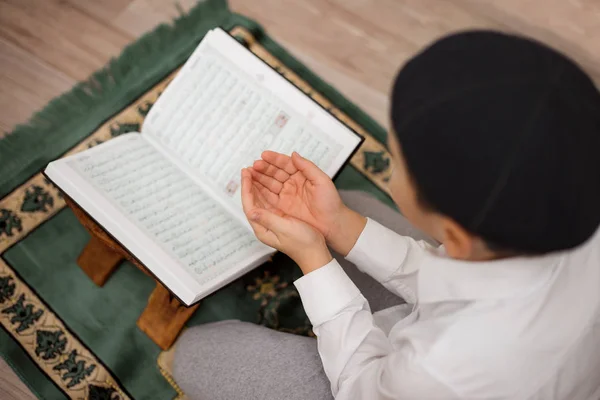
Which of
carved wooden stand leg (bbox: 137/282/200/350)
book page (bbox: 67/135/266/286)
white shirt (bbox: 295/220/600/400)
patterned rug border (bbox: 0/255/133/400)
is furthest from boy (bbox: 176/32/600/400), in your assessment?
patterned rug border (bbox: 0/255/133/400)

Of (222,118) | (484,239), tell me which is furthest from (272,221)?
(484,239)

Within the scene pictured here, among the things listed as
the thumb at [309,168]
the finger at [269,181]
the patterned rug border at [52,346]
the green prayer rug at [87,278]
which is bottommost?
the patterned rug border at [52,346]

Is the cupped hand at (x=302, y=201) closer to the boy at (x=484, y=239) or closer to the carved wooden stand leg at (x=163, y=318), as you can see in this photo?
the boy at (x=484, y=239)

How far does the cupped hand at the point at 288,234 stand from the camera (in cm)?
75

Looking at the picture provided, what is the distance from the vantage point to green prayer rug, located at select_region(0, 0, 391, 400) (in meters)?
1.07

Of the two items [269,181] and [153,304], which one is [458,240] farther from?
[153,304]

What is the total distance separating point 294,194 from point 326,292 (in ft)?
0.59

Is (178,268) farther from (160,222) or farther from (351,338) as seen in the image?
(351,338)

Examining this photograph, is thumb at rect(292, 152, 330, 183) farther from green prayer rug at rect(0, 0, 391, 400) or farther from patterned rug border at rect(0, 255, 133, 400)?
patterned rug border at rect(0, 255, 133, 400)

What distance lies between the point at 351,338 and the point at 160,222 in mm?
353

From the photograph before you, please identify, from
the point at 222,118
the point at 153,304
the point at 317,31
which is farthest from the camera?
the point at 317,31

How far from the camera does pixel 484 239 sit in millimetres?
467

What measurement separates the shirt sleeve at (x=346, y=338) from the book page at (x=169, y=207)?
164 mm

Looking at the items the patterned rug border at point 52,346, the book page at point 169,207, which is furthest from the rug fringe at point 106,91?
the book page at point 169,207
